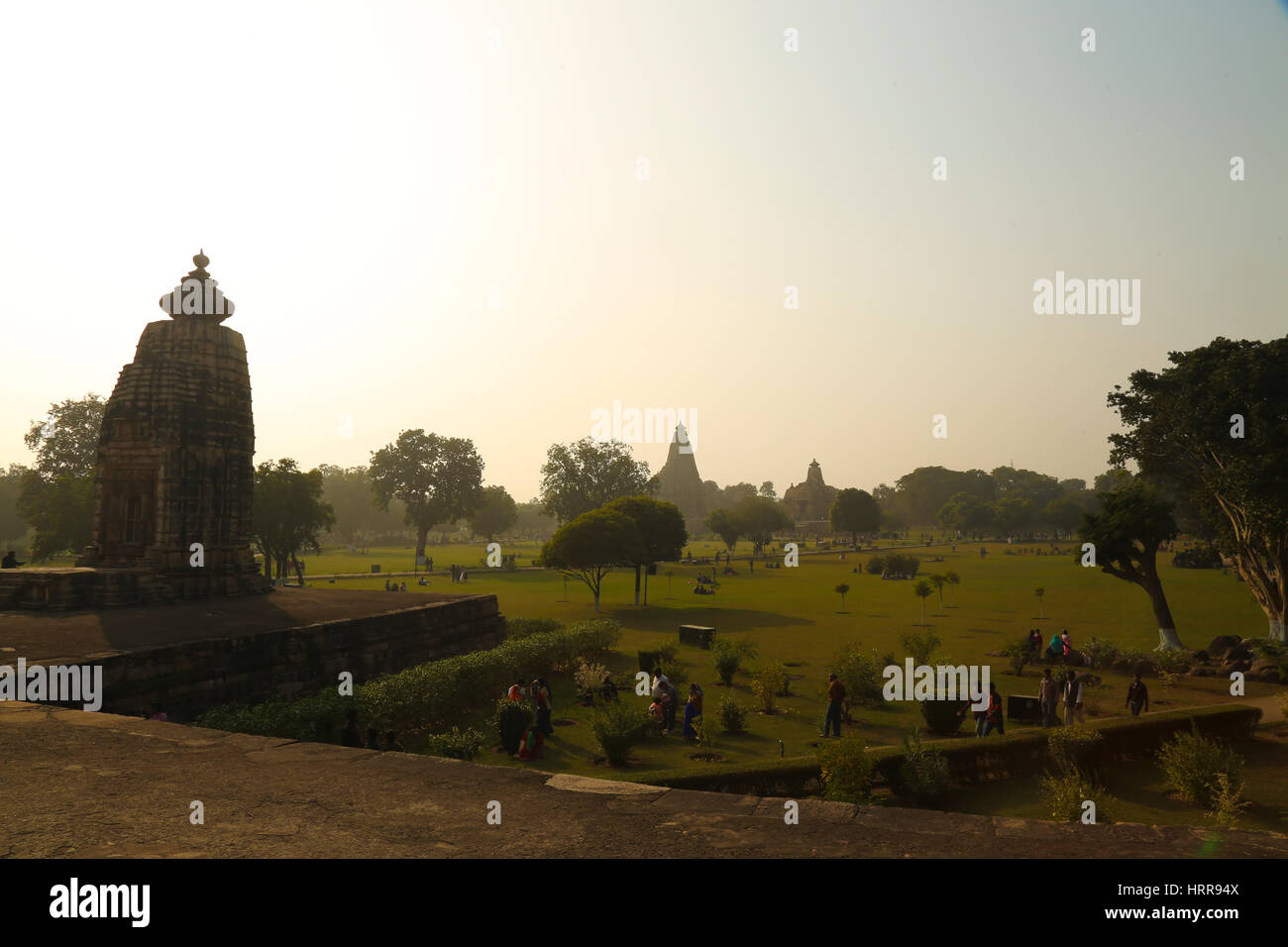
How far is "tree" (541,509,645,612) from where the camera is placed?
36.2 m

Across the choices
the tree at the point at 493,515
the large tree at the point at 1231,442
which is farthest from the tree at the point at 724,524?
the large tree at the point at 1231,442

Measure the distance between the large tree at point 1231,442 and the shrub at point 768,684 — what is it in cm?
1538

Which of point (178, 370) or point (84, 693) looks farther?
point (178, 370)

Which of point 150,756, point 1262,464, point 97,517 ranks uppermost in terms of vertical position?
point 1262,464

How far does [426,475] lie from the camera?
7812 cm

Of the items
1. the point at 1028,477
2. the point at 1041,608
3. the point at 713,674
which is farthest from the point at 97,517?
the point at 1028,477

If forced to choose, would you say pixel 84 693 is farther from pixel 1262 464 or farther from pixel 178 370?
pixel 1262 464

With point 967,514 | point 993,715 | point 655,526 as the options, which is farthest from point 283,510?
point 967,514

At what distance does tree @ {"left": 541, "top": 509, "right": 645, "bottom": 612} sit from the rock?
2297cm

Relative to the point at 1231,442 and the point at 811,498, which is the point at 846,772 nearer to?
the point at 1231,442

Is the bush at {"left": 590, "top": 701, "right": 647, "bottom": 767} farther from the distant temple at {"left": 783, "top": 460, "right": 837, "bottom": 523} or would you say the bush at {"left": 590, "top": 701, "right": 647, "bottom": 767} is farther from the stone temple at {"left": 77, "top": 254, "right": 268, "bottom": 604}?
the distant temple at {"left": 783, "top": 460, "right": 837, "bottom": 523}

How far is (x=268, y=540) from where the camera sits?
46781 millimetres

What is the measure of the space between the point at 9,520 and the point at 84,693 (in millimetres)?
109424

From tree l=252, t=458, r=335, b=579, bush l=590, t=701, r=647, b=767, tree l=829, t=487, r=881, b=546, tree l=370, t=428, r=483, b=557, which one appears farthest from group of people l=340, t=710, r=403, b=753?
tree l=829, t=487, r=881, b=546
